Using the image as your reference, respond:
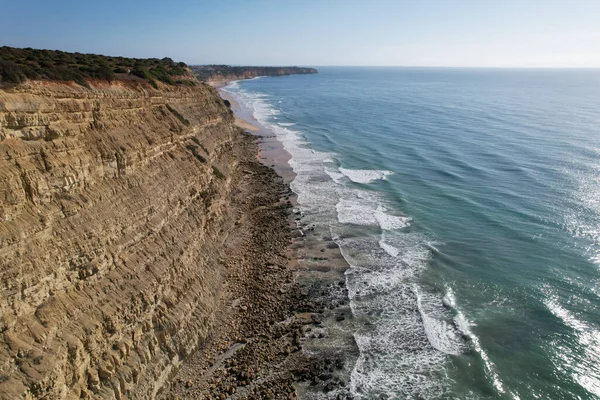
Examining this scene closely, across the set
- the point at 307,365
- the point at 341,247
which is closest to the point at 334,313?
the point at 307,365

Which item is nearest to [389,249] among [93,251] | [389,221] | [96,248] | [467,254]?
[389,221]

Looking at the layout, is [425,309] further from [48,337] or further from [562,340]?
[48,337]

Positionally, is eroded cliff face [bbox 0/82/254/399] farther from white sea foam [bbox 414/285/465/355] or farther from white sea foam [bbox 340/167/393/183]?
white sea foam [bbox 340/167/393/183]

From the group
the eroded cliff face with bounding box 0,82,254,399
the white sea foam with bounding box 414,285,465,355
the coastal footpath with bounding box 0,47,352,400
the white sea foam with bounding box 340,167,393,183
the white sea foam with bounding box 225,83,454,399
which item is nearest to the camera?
the eroded cliff face with bounding box 0,82,254,399

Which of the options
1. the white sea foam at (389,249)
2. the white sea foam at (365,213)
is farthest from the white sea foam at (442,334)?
the white sea foam at (365,213)

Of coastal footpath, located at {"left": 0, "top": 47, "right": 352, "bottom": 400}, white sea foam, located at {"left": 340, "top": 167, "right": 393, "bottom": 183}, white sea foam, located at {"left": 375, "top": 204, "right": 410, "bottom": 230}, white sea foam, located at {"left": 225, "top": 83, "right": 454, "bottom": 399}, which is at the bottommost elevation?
white sea foam, located at {"left": 225, "top": 83, "right": 454, "bottom": 399}

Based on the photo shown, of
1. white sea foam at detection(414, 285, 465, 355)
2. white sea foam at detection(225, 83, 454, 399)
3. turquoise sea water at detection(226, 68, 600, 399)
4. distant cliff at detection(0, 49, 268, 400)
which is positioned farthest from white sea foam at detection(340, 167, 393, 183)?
distant cliff at detection(0, 49, 268, 400)

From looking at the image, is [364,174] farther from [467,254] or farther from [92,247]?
[92,247]
